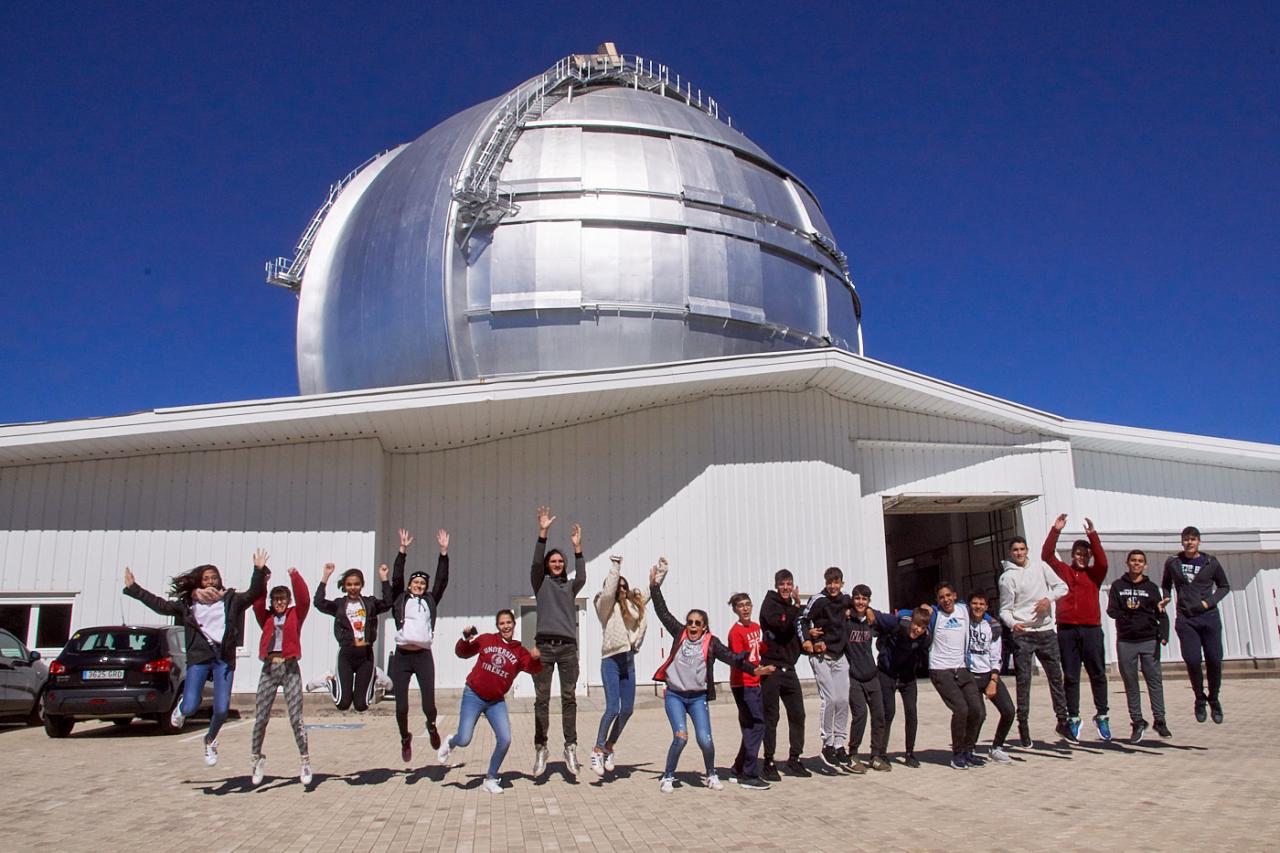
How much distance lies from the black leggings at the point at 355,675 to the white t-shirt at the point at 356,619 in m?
0.17

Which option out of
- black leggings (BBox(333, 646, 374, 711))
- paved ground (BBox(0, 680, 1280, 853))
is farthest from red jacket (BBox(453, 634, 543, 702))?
black leggings (BBox(333, 646, 374, 711))

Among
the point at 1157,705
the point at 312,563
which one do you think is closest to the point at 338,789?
the point at 1157,705

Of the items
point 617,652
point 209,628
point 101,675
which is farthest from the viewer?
point 101,675

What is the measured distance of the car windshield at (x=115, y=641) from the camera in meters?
12.3

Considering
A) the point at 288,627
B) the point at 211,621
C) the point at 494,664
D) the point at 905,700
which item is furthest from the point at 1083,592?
the point at 211,621

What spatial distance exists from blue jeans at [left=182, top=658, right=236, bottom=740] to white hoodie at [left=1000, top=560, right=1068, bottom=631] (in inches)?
271

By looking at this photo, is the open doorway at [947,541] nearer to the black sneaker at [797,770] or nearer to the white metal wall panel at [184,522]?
the white metal wall panel at [184,522]

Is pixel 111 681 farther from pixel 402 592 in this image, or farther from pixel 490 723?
pixel 490 723

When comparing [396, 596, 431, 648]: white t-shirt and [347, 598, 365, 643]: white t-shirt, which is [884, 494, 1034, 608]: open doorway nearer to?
[396, 596, 431, 648]: white t-shirt

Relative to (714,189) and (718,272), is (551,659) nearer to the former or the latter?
(718,272)

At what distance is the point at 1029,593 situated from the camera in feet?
30.7

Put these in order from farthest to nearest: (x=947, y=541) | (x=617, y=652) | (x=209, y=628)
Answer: (x=947, y=541), (x=617, y=652), (x=209, y=628)

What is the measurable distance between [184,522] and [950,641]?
42.9 ft

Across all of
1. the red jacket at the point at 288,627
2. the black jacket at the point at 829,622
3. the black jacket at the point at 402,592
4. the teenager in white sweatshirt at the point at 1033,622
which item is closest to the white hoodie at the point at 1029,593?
the teenager in white sweatshirt at the point at 1033,622
